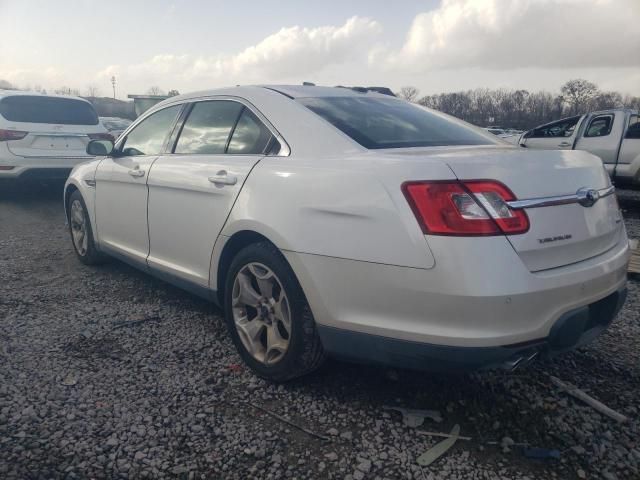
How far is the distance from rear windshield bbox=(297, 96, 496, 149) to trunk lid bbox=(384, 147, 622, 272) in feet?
0.84

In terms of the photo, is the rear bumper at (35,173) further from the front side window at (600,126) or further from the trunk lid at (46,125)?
the front side window at (600,126)

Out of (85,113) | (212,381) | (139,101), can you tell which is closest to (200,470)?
(212,381)

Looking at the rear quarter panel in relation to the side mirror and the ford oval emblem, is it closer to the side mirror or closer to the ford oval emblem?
the ford oval emblem

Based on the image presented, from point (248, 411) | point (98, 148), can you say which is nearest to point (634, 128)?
point (98, 148)

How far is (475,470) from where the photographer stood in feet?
6.71

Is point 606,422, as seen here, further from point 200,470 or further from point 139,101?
point 139,101

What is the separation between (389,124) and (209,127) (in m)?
1.20

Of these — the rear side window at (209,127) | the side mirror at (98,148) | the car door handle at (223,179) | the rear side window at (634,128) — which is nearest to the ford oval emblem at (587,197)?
the car door handle at (223,179)

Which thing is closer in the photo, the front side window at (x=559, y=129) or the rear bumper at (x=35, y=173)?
the rear bumper at (x=35, y=173)

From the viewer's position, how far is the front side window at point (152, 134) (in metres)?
3.73

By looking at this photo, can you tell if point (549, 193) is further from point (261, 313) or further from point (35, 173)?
point (35, 173)

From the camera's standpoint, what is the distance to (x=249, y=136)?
296 centimetres

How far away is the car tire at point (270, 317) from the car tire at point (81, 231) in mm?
2309

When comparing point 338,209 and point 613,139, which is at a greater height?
point 338,209
